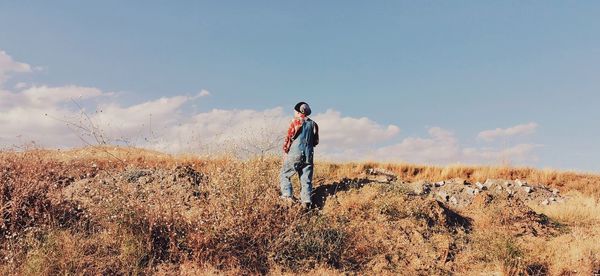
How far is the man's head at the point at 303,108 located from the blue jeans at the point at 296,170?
2.85ft

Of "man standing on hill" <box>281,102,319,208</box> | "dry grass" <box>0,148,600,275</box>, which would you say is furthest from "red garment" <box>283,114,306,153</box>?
"dry grass" <box>0,148,600,275</box>

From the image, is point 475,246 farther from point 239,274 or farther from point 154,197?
point 154,197

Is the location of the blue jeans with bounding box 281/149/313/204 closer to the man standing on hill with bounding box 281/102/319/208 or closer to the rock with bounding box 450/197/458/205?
the man standing on hill with bounding box 281/102/319/208

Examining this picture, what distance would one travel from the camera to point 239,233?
7.59 meters

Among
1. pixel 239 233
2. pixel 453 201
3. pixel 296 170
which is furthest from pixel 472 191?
pixel 239 233

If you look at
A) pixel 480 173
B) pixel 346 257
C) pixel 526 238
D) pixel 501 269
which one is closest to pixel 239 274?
pixel 346 257

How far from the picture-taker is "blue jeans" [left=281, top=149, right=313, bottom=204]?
383 inches

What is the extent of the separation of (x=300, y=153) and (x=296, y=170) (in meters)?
0.37

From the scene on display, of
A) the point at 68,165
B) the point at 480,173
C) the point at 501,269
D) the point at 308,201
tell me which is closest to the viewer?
the point at 501,269

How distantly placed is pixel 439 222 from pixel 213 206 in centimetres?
457

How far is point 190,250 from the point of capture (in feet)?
24.6

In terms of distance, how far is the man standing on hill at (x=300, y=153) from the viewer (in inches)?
388

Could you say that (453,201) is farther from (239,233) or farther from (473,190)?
(239,233)

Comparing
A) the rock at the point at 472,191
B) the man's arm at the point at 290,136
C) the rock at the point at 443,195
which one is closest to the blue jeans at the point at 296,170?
the man's arm at the point at 290,136
